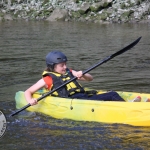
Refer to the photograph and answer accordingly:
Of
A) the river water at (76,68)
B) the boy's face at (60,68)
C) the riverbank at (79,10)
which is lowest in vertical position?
the river water at (76,68)

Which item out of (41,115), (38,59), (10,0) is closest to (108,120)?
(41,115)

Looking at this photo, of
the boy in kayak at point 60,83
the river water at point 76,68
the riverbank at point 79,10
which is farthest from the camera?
the riverbank at point 79,10

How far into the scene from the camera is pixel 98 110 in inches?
247

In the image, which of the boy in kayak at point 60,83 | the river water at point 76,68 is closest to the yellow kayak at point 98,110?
the river water at point 76,68

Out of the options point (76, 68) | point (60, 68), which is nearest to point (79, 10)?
point (76, 68)

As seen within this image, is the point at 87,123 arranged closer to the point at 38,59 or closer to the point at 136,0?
the point at 38,59

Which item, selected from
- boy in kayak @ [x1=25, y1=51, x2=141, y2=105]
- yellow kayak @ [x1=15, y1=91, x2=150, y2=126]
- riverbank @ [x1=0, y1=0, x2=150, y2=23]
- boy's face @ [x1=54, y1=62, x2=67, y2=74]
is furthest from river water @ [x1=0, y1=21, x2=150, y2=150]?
riverbank @ [x1=0, y1=0, x2=150, y2=23]

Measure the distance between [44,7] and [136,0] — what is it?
626 centimetres

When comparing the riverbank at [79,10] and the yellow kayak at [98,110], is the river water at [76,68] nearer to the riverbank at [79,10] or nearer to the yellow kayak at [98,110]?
the yellow kayak at [98,110]

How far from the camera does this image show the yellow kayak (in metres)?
6.04

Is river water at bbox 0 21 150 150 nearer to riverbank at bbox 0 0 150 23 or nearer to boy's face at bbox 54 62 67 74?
boy's face at bbox 54 62 67 74

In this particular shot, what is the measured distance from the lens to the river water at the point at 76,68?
578 cm

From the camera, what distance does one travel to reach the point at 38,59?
12.4 m

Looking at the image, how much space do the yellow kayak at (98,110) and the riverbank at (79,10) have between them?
16.8m
